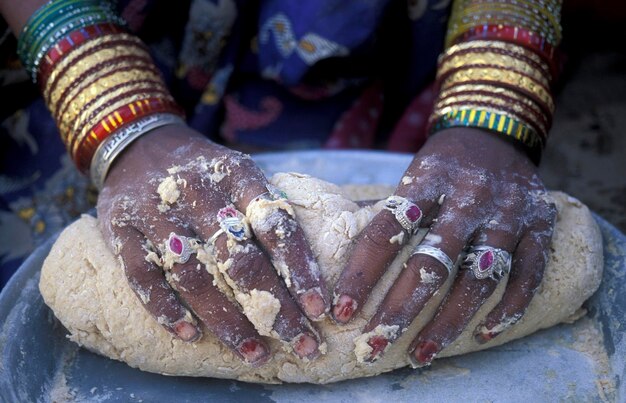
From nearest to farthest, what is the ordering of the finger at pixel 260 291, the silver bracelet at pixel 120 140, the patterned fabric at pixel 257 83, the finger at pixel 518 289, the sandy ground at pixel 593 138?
1. the finger at pixel 260 291
2. the finger at pixel 518 289
3. the silver bracelet at pixel 120 140
4. the patterned fabric at pixel 257 83
5. the sandy ground at pixel 593 138

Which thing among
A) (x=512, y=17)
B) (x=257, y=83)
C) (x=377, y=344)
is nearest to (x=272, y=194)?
(x=377, y=344)

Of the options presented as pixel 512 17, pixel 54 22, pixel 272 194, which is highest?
pixel 512 17

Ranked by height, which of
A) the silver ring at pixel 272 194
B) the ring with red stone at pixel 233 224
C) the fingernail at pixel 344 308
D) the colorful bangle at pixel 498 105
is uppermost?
the colorful bangle at pixel 498 105

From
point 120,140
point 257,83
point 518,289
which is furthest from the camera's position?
point 257,83

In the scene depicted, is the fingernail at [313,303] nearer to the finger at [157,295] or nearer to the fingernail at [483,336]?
the finger at [157,295]

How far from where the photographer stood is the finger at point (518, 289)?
1.24 metres

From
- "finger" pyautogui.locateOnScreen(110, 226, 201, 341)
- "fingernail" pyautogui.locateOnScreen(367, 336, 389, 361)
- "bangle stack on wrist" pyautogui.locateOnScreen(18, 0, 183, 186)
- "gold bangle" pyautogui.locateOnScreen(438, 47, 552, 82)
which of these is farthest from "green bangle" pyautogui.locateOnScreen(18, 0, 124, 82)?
"fingernail" pyautogui.locateOnScreen(367, 336, 389, 361)

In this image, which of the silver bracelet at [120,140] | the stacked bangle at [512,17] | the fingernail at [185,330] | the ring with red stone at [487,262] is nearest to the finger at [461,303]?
the ring with red stone at [487,262]

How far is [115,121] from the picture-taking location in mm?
1381

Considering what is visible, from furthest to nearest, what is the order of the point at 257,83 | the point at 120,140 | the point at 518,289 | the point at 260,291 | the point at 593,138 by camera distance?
the point at 593,138 < the point at 257,83 < the point at 120,140 < the point at 518,289 < the point at 260,291

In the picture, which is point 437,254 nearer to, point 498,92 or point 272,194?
point 272,194

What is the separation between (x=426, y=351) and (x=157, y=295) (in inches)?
17.7

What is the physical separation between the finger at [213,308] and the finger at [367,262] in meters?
0.14

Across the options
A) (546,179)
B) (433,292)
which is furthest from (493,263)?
(546,179)
